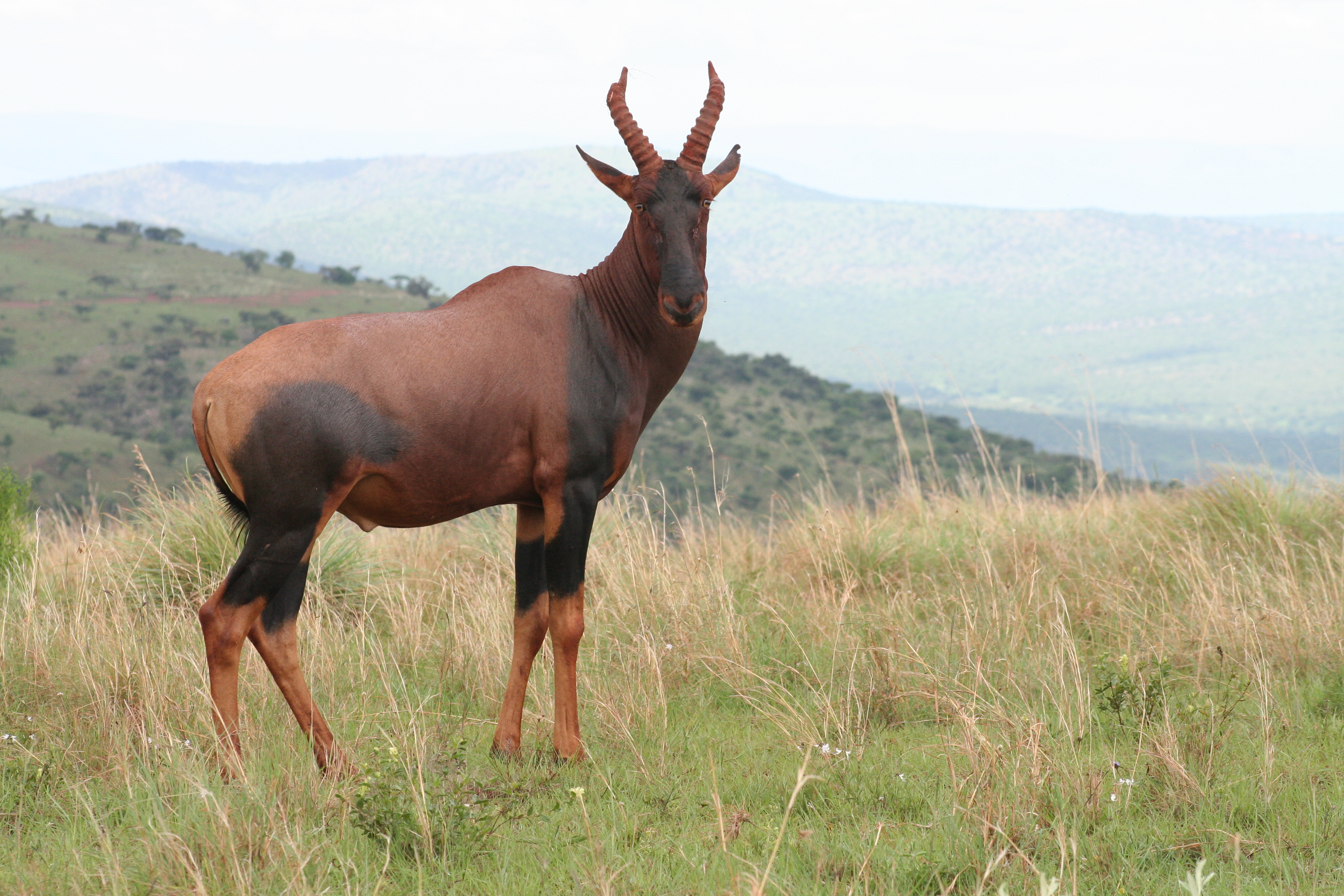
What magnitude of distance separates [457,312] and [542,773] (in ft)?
7.30

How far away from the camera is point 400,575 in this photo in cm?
905

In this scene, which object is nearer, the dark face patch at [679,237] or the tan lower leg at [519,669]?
the dark face patch at [679,237]

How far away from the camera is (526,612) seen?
5613mm

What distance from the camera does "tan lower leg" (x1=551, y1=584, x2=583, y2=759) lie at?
5340 mm

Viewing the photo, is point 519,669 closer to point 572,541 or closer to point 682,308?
point 572,541

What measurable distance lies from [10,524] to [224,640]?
4845 millimetres

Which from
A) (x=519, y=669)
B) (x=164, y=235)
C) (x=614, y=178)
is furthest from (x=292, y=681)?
(x=164, y=235)

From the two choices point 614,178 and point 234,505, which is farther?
point 614,178

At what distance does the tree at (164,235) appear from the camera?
253ft

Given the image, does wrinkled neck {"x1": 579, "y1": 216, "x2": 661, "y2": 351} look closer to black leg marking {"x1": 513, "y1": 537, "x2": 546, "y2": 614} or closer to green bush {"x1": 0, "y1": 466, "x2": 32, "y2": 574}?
black leg marking {"x1": 513, "y1": 537, "x2": 546, "y2": 614}

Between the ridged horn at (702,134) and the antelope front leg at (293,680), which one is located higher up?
the ridged horn at (702,134)

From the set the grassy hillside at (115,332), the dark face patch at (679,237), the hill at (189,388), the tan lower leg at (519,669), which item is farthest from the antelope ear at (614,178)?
the grassy hillside at (115,332)

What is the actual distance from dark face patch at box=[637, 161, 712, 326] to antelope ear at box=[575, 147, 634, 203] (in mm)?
117

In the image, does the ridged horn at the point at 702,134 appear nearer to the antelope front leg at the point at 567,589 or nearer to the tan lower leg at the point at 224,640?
the antelope front leg at the point at 567,589
